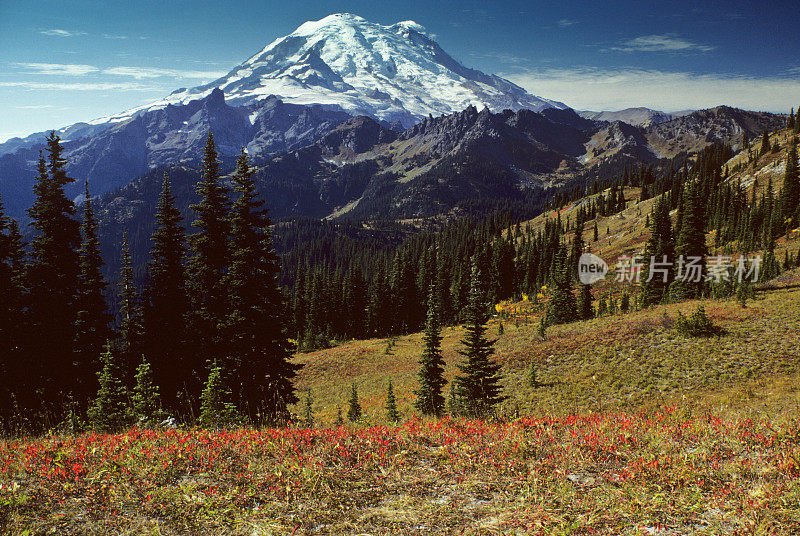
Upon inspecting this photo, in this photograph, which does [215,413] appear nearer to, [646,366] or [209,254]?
[209,254]

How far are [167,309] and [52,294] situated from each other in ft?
18.7

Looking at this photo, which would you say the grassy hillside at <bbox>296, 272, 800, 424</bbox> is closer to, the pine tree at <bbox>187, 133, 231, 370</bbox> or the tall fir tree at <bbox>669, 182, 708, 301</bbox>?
the tall fir tree at <bbox>669, 182, 708, 301</bbox>

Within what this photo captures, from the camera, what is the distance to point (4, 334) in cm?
2033

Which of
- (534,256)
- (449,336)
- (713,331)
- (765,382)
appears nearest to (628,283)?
(534,256)

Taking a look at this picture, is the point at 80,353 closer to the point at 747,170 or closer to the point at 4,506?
the point at 4,506

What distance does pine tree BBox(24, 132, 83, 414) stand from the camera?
2062 centimetres

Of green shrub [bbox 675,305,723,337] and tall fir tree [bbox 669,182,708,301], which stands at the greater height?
tall fir tree [bbox 669,182,708,301]

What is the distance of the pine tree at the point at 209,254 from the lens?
20.0 m

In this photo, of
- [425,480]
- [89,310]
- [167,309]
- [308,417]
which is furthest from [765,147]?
[89,310]

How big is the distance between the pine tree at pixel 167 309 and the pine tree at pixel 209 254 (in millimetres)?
2241

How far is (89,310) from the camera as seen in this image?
2262 centimetres

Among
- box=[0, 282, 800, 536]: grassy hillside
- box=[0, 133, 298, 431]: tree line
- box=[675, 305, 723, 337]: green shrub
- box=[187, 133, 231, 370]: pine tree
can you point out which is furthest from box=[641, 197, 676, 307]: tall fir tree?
→ box=[187, 133, 231, 370]: pine tree

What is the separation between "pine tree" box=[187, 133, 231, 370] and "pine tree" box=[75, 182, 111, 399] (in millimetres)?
6270

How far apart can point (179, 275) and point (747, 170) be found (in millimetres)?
182465
